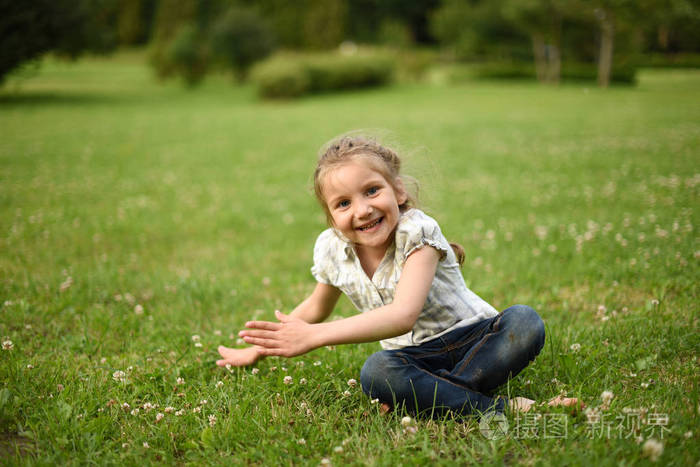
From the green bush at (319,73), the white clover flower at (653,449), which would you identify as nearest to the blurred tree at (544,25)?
the green bush at (319,73)

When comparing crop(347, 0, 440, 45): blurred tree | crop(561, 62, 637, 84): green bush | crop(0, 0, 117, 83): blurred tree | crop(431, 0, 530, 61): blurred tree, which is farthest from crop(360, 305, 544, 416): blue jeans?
crop(347, 0, 440, 45): blurred tree

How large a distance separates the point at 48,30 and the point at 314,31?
1059 inches

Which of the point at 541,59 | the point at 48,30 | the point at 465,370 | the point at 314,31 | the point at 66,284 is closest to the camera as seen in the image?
the point at 465,370

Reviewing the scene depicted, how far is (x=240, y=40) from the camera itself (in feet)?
130

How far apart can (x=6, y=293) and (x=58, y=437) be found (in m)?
2.60

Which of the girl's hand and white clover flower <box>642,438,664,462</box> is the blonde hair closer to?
the girl's hand

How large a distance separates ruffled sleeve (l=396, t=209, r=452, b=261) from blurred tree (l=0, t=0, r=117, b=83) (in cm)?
1838

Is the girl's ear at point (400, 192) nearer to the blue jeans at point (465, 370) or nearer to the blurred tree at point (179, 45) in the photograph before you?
the blue jeans at point (465, 370)

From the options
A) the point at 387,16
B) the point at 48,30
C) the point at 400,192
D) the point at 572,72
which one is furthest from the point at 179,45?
the point at 387,16

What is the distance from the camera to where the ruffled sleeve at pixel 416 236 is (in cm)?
260

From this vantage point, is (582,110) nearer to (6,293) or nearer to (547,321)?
(547,321)

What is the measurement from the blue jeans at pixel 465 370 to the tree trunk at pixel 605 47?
28809 mm

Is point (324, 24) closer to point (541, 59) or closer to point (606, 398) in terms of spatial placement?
point (541, 59)

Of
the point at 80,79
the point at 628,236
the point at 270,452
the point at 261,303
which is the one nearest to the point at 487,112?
→ the point at 628,236
